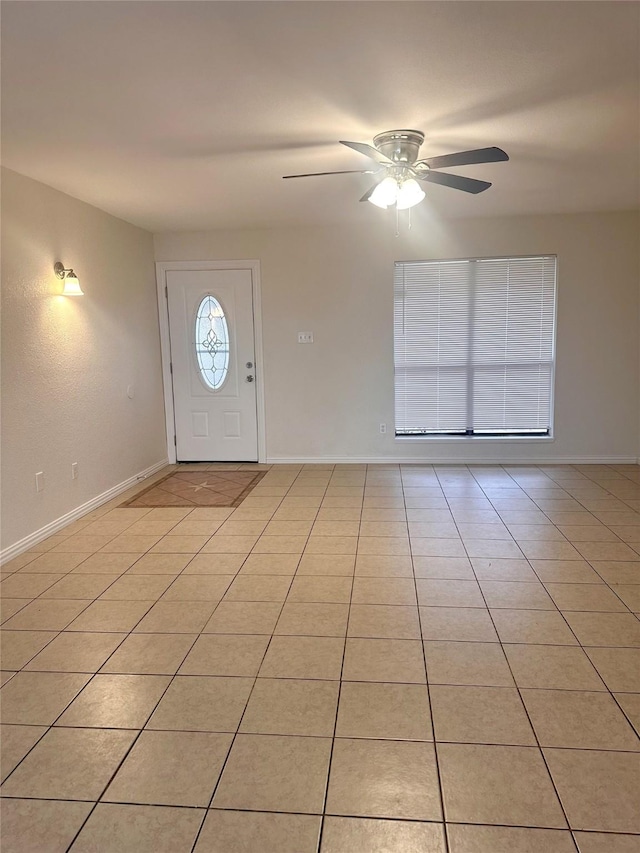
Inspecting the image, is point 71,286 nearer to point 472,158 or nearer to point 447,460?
point 472,158

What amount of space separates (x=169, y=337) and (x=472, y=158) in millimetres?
3873

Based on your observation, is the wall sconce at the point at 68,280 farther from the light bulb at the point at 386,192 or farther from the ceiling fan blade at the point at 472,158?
the ceiling fan blade at the point at 472,158

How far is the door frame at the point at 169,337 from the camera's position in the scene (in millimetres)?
5586

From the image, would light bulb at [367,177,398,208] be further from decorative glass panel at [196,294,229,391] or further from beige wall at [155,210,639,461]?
decorative glass panel at [196,294,229,391]

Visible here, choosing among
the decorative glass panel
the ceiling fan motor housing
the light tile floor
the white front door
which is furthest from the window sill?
the ceiling fan motor housing

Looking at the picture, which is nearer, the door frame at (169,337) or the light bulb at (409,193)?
the light bulb at (409,193)

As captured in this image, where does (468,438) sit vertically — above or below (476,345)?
below

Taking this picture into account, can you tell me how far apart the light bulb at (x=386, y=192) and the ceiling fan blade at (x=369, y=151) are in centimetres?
10

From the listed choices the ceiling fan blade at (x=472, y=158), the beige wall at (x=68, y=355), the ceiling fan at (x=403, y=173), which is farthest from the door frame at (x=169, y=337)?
the ceiling fan blade at (x=472, y=158)

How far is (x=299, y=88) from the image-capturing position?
2402 mm

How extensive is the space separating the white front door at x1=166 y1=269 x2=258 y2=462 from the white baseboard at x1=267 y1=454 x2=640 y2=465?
0.48m

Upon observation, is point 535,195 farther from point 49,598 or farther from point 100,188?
point 49,598

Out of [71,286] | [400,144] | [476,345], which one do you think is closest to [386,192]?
[400,144]

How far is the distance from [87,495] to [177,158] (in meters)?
2.57
